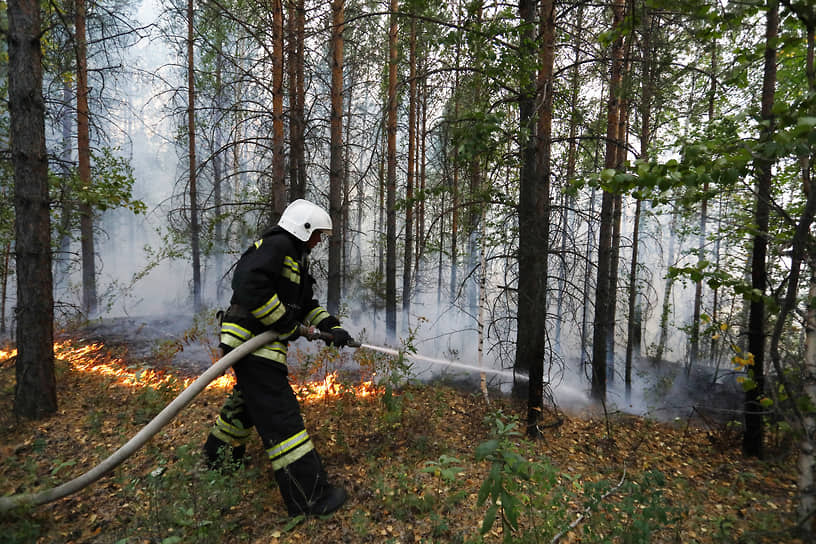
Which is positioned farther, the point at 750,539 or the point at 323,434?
the point at 323,434

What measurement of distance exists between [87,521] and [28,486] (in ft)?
2.61

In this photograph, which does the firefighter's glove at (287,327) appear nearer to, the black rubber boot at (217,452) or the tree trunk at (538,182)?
the black rubber boot at (217,452)

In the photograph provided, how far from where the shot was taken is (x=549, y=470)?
113 inches

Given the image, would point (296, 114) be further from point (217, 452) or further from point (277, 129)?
point (217, 452)

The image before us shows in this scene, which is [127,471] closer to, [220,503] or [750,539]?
[220,503]

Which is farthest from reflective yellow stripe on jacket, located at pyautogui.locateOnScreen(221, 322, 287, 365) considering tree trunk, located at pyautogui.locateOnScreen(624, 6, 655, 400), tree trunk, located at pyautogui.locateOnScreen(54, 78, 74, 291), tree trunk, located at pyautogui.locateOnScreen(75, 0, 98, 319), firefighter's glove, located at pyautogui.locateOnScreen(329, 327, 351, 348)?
tree trunk, located at pyautogui.locateOnScreen(75, 0, 98, 319)

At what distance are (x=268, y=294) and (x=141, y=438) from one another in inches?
58.1

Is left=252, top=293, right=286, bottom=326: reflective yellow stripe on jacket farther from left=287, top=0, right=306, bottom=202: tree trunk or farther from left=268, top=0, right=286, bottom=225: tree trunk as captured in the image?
left=287, top=0, right=306, bottom=202: tree trunk

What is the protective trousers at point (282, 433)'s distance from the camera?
10.3 ft

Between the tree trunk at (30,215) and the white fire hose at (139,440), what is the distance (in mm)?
2168


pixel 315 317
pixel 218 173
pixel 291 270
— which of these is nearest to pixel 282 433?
pixel 315 317

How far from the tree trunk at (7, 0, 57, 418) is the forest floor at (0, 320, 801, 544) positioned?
20.2 inches

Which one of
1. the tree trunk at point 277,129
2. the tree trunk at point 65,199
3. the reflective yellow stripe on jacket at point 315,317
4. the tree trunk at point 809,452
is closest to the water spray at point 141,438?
the reflective yellow stripe on jacket at point 315,317

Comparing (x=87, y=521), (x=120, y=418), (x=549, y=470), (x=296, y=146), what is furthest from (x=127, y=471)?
(x=296, y=146)
